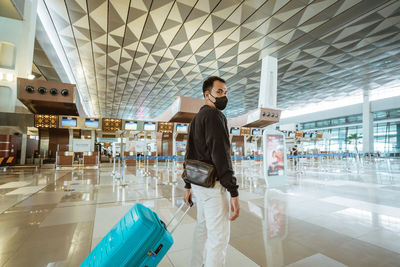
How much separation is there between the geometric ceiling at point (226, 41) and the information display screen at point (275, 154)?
17.3 ft

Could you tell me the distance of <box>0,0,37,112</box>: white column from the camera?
27.0 ft

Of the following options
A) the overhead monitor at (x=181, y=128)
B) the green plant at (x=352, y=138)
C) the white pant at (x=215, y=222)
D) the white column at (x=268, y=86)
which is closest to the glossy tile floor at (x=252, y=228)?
the white pant at (x=215, y=222)

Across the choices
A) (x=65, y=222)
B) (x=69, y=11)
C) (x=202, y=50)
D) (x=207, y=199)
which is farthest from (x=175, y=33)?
(x=207, y=199)

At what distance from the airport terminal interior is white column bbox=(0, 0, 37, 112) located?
0.04 m

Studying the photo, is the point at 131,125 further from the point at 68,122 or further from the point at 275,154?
the point at 275,154

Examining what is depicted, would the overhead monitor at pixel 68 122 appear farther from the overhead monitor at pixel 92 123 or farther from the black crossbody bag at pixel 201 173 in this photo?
the black crossbody bag at pixel 201 173

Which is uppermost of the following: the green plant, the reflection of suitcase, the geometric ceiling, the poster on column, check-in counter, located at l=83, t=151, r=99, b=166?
the geometric ceiling

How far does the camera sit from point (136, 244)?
957 millimetres

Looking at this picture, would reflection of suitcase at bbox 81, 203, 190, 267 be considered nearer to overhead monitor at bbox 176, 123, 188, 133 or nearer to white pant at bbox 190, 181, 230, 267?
white pant at bbox 190, 181, 230, 267

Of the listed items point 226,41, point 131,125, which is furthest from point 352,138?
point 131,125

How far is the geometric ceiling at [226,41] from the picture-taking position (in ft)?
24.8

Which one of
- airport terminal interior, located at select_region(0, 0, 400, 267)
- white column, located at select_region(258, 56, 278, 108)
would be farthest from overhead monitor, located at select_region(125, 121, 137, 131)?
white column, located at select_region(258, 56, 278, 108)

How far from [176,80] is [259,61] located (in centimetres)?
662

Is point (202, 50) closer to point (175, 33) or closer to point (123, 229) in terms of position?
point (175, 33)
